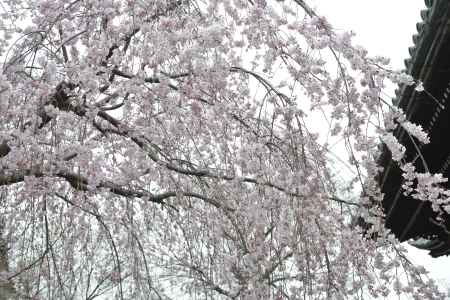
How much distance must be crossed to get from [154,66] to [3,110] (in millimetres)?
799

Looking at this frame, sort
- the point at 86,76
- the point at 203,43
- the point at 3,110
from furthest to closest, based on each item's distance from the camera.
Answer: the point at 3,110
the point at 86,76
the point at 203,43

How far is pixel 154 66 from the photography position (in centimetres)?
245

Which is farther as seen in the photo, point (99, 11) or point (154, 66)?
point (99, 11)

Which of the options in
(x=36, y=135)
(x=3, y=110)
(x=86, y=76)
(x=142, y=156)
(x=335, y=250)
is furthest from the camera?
(x=335, y=250)

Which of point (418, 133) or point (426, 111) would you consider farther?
point (426, 111)

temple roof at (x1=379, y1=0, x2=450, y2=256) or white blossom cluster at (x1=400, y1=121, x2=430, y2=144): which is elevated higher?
temple roof at (x1=379, y1=0, x2=450, y2=256)

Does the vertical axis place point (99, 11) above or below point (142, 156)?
above

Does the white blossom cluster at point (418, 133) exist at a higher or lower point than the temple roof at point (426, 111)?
lower

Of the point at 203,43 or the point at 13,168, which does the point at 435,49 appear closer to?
the point at 203,43

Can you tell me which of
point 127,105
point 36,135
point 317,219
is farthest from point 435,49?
point 36,135

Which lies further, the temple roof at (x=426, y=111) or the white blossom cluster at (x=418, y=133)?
the temple roof at (x=426, y=111)

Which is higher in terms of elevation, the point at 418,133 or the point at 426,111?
the point at 426,111

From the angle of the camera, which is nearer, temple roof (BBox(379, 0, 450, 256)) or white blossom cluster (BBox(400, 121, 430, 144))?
white blossom cluster (BBox(400, 121, 430, 144))

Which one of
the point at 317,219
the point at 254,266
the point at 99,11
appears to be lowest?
the point at 254,266
